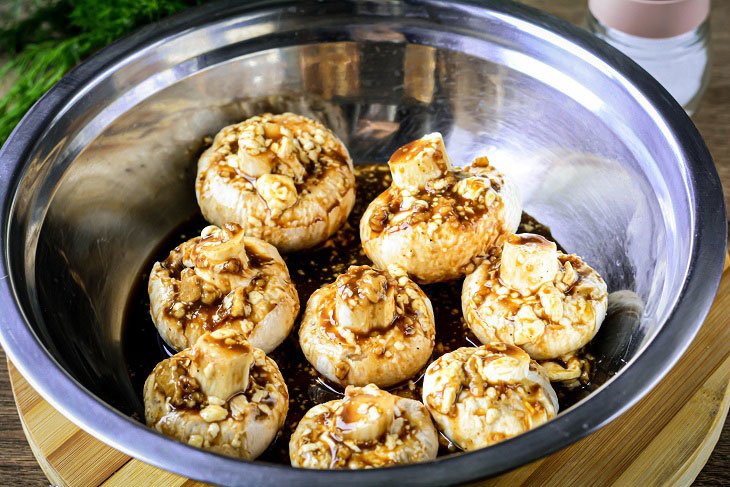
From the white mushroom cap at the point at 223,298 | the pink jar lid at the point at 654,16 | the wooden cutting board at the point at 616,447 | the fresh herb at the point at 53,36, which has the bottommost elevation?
the wooden cutting board at the point at 616,447

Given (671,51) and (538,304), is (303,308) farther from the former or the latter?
(671,51)

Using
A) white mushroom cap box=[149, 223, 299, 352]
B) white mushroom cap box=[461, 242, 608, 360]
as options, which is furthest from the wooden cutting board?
white mushroom cap box=[149, 223, 299, 352]

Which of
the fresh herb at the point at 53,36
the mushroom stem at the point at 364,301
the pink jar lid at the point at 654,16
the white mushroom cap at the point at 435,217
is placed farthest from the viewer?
the fresh herb at the point at 53,36

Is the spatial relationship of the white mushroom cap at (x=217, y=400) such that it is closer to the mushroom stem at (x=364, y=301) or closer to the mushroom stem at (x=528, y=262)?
the mushroom stem at (x=364, y=301)

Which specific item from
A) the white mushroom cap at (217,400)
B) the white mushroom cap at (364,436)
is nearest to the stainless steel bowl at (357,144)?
the white mushroom cap at (217,400)

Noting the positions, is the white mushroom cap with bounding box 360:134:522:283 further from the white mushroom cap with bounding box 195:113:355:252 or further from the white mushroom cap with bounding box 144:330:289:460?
the white mushroom cap with bounding box 144:330:289:460

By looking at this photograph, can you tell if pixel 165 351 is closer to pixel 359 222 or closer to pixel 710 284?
pixel 359 222
